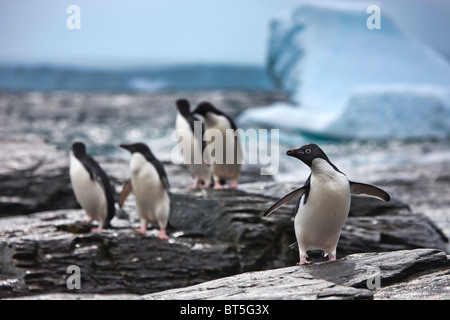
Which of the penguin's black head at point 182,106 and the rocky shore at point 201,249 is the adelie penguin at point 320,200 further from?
the penguin's black head at point 182,106

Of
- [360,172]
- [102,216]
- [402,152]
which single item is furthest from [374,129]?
[102,216]

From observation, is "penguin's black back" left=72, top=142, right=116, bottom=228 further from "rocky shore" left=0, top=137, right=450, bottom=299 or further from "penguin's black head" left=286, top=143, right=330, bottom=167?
"penguin's black head" left=286, top=143, right=330, bottom=167

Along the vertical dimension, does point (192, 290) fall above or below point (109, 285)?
above

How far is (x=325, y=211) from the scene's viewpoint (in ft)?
8.98

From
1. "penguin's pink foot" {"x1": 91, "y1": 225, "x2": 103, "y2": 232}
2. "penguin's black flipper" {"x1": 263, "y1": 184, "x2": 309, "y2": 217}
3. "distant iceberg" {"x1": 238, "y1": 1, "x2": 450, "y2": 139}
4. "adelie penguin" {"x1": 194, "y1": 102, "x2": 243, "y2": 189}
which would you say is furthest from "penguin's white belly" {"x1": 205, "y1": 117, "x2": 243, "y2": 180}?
"distant iceberg" {"x1": 238, "y1": 1, "x2": 450, "y2": 139}

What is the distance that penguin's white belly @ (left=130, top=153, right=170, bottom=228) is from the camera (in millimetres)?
3893

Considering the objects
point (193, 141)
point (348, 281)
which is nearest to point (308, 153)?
point (348, 281)

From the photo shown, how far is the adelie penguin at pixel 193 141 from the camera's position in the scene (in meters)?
4.53

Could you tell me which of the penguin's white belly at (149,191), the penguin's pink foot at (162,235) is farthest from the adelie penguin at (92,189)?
the penguin's pink foot at (162,235)

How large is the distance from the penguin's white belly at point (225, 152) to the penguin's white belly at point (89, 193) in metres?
0.84

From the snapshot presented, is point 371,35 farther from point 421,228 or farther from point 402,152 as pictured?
point 421,228

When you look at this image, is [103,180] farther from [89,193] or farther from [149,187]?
[149,187]

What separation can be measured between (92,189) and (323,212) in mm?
1797
